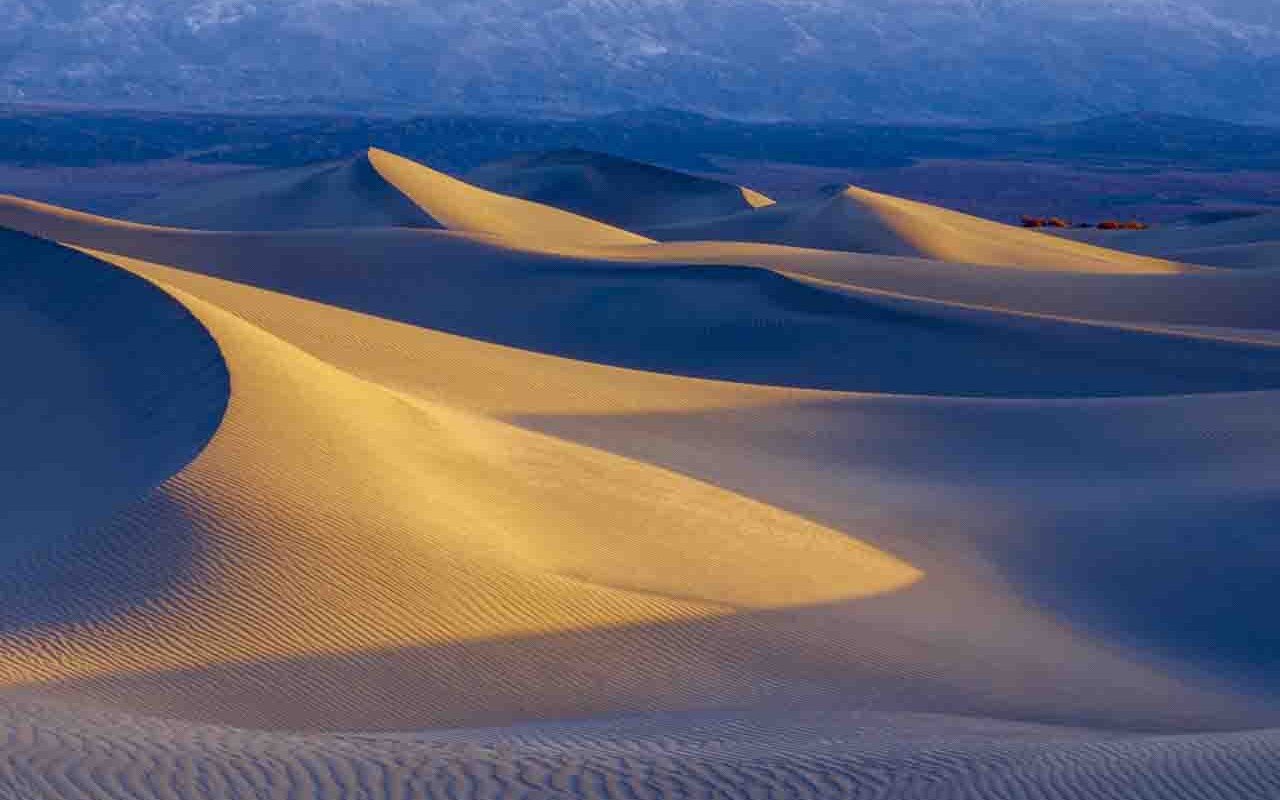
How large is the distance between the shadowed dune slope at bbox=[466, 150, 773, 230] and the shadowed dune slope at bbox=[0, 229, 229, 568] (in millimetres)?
45032

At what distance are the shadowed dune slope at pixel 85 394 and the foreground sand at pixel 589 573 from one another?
0.21 ft

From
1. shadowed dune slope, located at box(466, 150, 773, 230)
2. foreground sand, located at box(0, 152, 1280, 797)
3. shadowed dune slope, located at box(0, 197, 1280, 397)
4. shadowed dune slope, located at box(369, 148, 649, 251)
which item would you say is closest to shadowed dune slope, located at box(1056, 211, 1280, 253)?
shadowed dune slope, located at box(466, 150, 773, 230)

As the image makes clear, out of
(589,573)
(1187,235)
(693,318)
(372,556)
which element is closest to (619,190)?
(1187,235)

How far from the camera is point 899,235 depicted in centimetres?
4756

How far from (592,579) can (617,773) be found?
4751 millimetres

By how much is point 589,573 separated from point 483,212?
37.9m

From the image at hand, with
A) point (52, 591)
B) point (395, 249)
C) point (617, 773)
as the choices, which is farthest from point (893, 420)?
point (395, 249)

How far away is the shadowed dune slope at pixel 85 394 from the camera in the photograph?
41.5 feet

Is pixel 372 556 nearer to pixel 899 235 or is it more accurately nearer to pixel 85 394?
pixel 85 394

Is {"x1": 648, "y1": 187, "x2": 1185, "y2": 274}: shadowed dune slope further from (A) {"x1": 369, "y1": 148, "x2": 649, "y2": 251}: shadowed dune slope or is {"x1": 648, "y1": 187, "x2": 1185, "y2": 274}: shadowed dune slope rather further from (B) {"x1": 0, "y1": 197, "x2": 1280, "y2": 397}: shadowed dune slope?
(B) {"x1": 0, "y1": 197, "x2": 1280, "y2": 397}: shadowed dune slope

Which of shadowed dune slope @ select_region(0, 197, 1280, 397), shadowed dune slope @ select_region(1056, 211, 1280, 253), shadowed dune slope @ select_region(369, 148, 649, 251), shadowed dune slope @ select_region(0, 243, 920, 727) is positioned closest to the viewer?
shadowed dune slope @ select_region(0, 243, 920, 727)

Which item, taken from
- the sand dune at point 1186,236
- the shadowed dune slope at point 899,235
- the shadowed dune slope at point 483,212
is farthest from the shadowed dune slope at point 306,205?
the sand dune at point 1186,236

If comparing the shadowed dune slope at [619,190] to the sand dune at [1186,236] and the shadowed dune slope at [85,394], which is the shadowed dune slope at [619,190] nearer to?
the sand dune at [1186,236]

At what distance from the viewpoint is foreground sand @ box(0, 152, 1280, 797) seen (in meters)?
8.05
